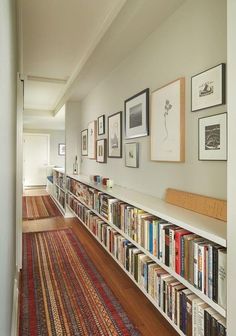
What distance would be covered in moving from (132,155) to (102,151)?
1.10m

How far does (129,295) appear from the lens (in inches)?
82.8

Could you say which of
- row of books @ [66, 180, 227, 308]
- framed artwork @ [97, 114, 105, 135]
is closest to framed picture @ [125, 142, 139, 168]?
row of books @ [66, 180, 227, 308]

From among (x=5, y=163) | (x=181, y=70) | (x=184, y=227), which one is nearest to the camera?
(x=5, y=163)

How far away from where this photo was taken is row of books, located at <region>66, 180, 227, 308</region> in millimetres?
1174

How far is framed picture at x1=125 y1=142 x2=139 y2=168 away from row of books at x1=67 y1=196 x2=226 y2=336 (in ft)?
2.36

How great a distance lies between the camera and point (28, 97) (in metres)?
5.70

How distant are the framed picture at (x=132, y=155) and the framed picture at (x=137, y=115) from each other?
10cm

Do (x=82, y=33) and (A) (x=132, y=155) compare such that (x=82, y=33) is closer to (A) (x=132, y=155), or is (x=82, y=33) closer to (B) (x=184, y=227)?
(A) (x=132, y=155)

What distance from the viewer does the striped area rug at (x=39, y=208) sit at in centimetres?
494

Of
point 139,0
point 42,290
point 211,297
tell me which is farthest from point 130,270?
point 139,0

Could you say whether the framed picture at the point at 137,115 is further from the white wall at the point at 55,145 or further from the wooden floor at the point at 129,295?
the white wall at the point at 55,145

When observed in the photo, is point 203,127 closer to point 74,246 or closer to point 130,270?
point 130,270

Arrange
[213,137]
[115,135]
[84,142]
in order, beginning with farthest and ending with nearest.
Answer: [84,142] < [115,135] < [213,137]

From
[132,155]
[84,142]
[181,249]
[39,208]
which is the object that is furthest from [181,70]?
[39,208]
